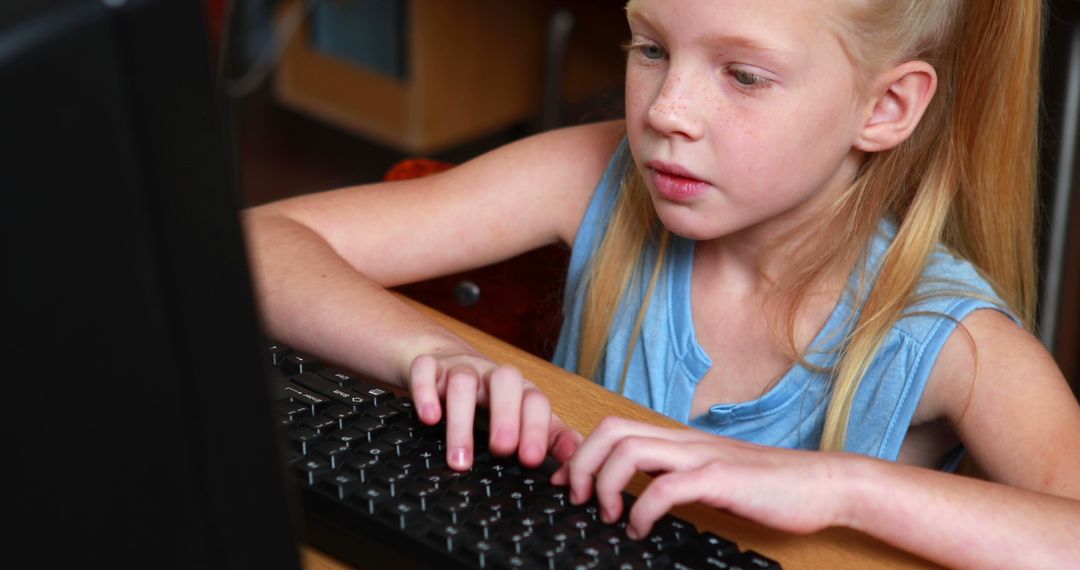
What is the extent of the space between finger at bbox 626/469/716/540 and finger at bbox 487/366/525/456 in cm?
8

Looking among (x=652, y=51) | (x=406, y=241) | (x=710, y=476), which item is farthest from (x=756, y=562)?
(x=406, y=241)

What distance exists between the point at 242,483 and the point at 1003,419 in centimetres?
53

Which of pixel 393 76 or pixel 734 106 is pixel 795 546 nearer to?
pixel 734 106

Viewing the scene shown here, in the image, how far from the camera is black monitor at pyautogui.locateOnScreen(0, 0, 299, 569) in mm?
328

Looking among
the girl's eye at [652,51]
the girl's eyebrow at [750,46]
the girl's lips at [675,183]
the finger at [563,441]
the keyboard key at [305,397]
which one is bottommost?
the finger at [563,441]

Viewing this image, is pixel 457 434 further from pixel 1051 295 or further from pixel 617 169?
pixel 1051 295

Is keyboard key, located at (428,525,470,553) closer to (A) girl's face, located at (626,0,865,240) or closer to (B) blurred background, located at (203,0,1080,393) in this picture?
(A) girl's face, located at (626,0,865,240)

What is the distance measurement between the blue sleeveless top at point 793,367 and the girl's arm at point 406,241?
4 cm

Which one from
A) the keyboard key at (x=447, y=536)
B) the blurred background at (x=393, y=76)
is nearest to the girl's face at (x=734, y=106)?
the keyboard key at (x=447, y=536)

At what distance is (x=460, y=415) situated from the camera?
2.22 feet

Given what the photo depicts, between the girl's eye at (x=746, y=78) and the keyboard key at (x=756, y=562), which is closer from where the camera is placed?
the keyboard key at (x=756, y=562)

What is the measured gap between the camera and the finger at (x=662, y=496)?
599 mm

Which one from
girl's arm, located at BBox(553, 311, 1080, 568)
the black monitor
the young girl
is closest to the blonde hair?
the young girl

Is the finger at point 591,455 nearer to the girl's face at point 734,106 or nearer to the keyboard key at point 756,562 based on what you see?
the keyboard key at point 756,562
